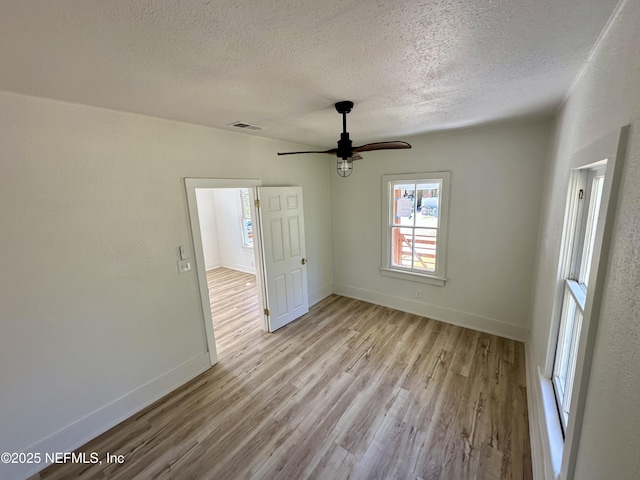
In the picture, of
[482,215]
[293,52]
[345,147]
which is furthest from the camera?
[482,215]

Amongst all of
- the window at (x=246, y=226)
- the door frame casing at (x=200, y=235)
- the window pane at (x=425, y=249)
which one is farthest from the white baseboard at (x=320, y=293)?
the window at (x=246, y=226)

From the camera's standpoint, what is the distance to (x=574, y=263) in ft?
5.57

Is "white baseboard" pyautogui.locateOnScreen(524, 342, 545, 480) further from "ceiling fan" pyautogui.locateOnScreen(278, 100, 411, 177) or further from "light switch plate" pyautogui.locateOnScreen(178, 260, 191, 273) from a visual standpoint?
"light switch plate" pyautogui.locateOnScreen(178, 260, 191, 273)

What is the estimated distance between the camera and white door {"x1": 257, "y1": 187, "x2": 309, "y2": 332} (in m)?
3.41

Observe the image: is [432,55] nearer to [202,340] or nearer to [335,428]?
[335,428]

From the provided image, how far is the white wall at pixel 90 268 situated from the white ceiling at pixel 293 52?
11.8 inches

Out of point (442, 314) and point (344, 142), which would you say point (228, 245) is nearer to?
point (442, 314)

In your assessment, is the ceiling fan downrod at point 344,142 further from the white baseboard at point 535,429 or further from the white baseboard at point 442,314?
the white baseboard at point 442,314

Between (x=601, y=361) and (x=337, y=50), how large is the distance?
1.62 meters

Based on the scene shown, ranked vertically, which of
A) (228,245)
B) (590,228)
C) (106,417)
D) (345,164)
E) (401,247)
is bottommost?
(106,417)

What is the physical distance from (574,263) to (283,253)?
9.55 ft

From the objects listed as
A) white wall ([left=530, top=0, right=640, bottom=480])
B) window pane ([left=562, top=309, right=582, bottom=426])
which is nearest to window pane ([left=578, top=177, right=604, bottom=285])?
window pane ([left=562, top=309, right=582, bottom=426])

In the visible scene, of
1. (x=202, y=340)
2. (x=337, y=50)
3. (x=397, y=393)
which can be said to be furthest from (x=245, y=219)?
(x=337, y=50)

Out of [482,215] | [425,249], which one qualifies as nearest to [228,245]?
[425,249]
